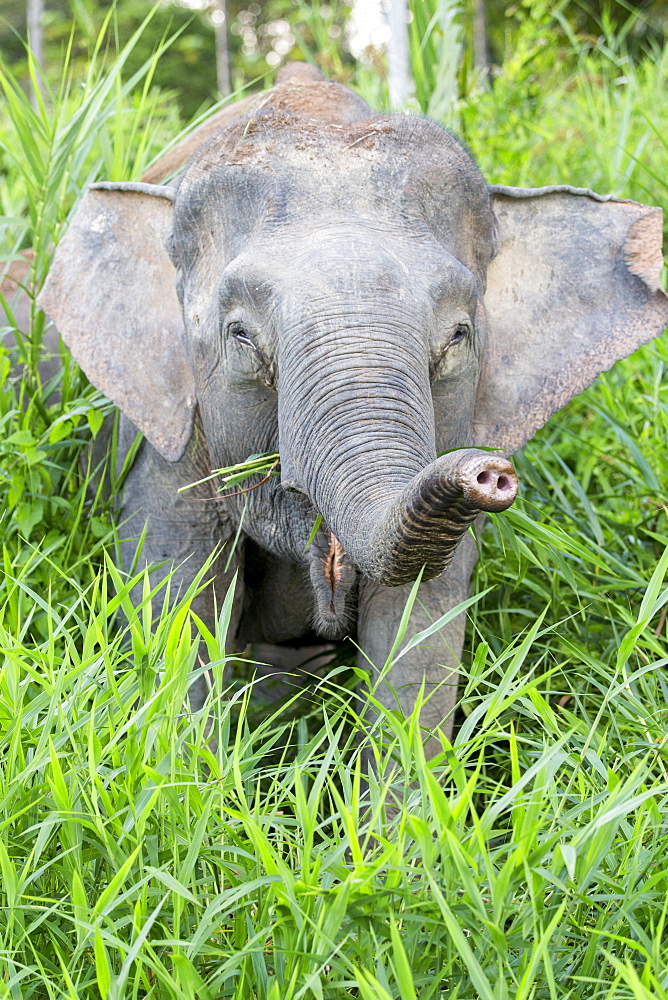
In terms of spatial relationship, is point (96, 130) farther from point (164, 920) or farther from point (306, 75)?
point (164, 920)

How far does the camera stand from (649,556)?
378cm

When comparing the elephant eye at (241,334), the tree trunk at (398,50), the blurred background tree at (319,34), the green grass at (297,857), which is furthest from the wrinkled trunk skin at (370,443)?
the tree trunk at (398,50)

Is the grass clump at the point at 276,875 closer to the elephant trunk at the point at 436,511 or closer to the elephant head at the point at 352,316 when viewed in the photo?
the elephant trunk at the point at 436,511

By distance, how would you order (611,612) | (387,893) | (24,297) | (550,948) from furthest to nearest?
(24,297) → (611,612) → (550,948) → (387,893)

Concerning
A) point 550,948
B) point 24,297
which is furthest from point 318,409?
point 24,297

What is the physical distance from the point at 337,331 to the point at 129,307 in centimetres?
92

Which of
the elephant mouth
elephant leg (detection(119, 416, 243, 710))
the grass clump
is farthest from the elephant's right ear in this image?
the grass clump

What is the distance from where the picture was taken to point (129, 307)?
3.32m

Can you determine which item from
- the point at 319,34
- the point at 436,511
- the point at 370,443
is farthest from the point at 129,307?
the point at 319,34

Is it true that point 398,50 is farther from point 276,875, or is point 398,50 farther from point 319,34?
point 276,875

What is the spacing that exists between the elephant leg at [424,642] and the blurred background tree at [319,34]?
226cm

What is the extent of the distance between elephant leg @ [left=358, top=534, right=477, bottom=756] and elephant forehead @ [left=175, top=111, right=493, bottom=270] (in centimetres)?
87

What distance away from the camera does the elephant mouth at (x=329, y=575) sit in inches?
115

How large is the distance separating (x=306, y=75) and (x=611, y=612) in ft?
Answer: 6.17
